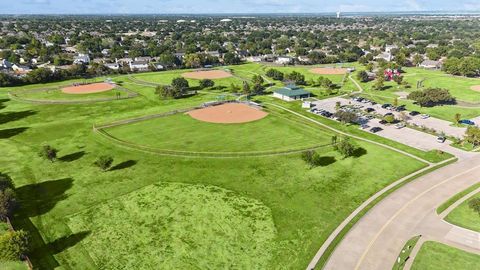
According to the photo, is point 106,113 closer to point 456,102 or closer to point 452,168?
point 452,168

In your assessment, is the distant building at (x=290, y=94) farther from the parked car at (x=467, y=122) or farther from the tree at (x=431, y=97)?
the parked car at (x=467, y=122)

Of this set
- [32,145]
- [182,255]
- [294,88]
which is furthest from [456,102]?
[32,145]

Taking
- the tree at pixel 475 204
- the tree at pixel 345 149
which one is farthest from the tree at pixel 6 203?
the tree at pixel 475 204

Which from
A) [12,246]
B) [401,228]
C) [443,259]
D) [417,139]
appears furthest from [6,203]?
[417,139]

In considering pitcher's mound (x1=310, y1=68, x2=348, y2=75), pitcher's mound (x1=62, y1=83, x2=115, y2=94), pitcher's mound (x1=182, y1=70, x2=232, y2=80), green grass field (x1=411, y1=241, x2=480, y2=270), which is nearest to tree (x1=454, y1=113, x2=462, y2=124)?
green grass field (x1=411, y1=241, x2=480, y2=270)

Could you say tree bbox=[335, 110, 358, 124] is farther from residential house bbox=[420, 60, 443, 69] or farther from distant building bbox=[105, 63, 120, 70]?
distant building bbox=[105, 63, 120, 70]

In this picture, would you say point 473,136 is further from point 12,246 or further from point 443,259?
point 12,246
